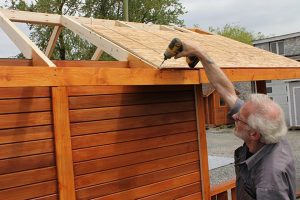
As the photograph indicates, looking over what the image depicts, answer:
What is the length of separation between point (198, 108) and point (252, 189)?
2.77 m

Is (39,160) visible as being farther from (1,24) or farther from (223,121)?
(223,121)

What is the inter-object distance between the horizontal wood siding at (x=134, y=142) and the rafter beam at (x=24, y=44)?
1.39 feet

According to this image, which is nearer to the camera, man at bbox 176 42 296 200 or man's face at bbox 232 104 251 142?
man at bbox 176 42 296 200

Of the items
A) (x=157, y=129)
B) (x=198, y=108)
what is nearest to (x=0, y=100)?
(x=157, y=129)

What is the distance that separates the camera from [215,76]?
13.5 feet

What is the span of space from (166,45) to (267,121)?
305 centimetres

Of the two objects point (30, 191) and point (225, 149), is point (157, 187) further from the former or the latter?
point (225, 149)

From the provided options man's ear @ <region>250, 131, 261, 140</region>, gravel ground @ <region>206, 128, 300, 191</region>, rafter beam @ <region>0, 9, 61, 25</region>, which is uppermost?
rafter beam @ <region>0, 9, 61, 25</region>

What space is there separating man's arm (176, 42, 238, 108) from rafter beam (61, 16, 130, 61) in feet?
3.06

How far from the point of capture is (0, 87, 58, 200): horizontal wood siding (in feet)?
11.4

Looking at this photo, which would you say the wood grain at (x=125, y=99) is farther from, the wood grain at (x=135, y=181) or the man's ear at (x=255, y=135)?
the man's ear at (x=255, y=135)

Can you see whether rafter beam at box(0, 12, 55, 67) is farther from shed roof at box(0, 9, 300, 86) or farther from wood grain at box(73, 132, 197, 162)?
wood grain at box(73, 132, 197, 162)

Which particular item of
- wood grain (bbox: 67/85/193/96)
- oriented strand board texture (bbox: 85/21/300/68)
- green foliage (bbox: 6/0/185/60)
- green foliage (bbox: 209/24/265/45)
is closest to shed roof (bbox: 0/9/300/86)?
Result: oriented strand board texture (bbox: 85/21/300/68)

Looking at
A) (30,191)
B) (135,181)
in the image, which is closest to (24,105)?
(30,191)
